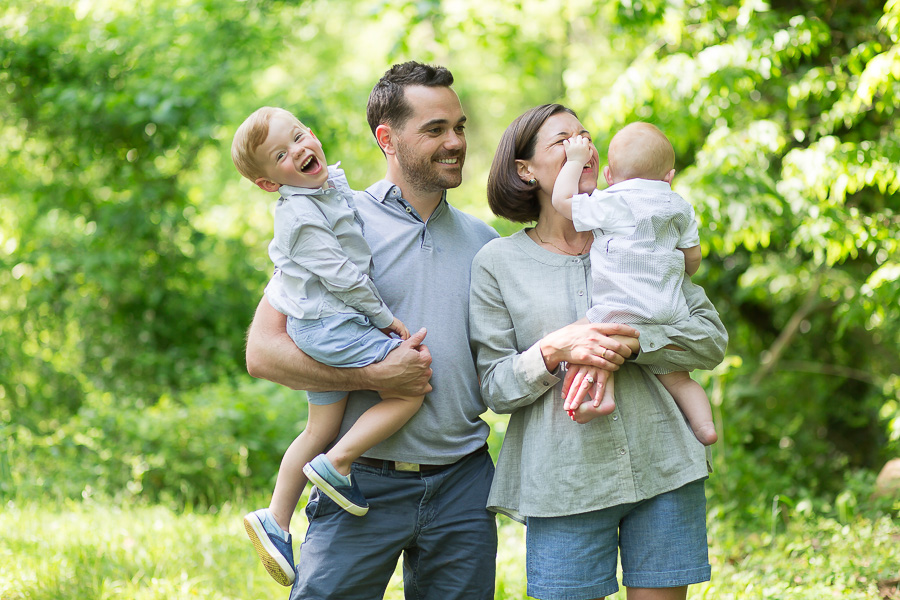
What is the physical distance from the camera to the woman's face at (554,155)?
7.62 feet

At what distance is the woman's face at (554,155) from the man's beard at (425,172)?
25 cm

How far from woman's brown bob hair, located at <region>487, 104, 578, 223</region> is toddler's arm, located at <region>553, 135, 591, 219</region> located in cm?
16

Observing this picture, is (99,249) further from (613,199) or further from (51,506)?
(613,199)

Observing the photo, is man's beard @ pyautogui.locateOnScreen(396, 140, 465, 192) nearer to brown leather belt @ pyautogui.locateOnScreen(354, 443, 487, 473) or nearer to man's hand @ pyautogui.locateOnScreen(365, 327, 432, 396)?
man's hand @ pyautogui.locateOnScreen(365, 327, 432, 396)

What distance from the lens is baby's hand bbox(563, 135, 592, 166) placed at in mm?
2230

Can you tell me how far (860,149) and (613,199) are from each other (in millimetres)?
2237

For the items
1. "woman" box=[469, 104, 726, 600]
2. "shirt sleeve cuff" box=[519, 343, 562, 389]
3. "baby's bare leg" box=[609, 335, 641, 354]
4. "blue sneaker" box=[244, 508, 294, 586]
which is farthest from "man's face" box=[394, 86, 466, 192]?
"blue sneaker" box=[244, 508, 294, 586]

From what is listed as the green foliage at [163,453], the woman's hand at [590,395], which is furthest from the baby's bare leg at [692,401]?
the green foliage at [163,453]

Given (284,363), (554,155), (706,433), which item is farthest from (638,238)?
(284,363)

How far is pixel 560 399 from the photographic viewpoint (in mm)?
2246

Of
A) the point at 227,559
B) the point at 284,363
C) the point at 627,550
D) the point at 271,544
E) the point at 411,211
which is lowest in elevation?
the point at 227,559

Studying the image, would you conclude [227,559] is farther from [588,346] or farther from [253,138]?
[588,346]

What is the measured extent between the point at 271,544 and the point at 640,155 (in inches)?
61.4

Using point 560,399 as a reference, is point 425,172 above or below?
above
